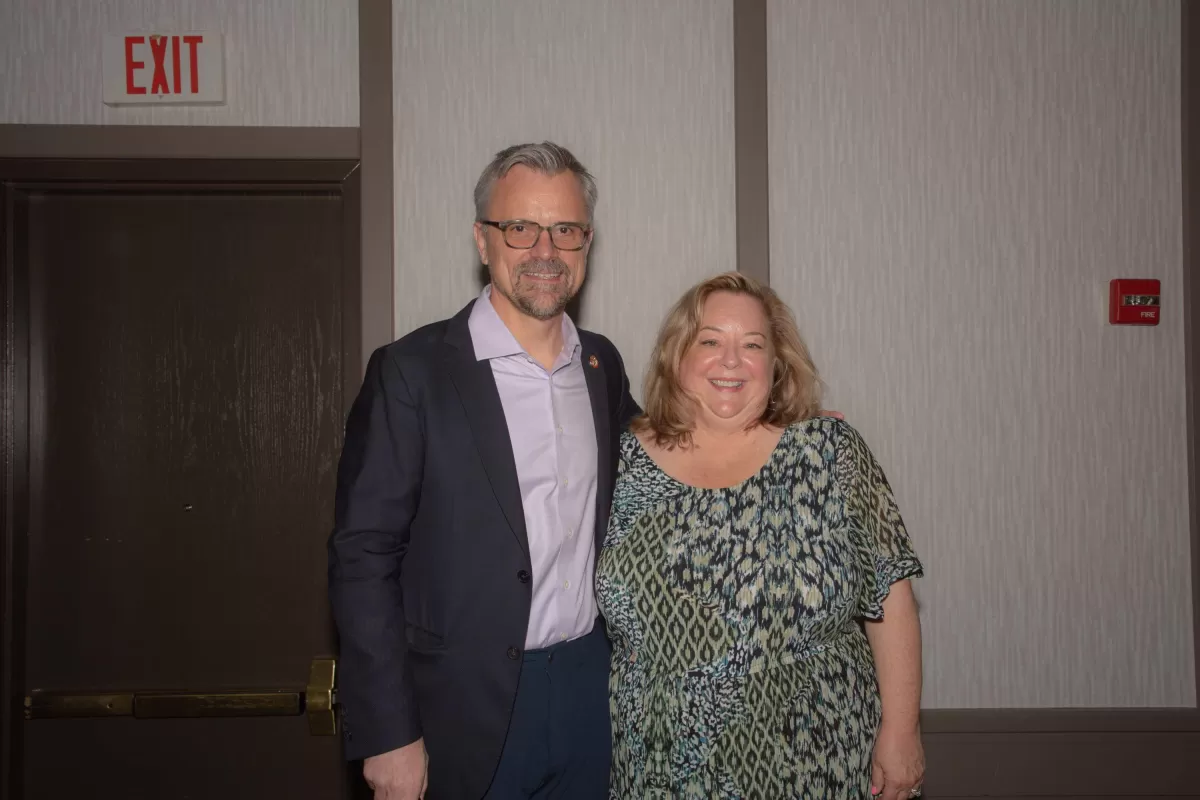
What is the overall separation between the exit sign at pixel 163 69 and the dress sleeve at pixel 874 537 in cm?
207

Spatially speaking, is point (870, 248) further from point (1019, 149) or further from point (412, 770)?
point (412, 770)

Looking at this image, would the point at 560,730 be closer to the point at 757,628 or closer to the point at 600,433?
the point at 757,628

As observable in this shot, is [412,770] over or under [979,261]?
under

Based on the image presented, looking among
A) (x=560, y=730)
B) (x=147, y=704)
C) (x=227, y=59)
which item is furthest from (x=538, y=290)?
(x=147, y=704)

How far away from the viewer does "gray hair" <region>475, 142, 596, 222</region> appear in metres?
1.75

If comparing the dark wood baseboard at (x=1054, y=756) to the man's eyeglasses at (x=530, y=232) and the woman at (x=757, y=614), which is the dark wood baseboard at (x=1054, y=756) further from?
the man's eyeglasses at (x=530, y=232)

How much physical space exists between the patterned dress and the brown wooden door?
4.26 feet

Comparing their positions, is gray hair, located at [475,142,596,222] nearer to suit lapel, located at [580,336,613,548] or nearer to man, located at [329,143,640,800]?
man, located at [329,143,640,800]

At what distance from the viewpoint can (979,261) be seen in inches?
100

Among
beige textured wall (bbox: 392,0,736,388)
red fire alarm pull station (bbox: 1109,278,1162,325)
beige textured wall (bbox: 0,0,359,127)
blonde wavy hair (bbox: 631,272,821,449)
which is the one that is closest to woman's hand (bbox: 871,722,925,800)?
blonde wavy hair (bbox: 631,272,821,449)

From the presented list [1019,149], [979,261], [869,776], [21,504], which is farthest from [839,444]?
[21,504]

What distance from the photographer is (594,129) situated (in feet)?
8.20

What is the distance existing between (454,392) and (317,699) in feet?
2.45

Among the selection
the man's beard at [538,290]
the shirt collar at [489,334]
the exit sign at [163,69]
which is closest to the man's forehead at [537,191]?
the man's beard at [538,290]
